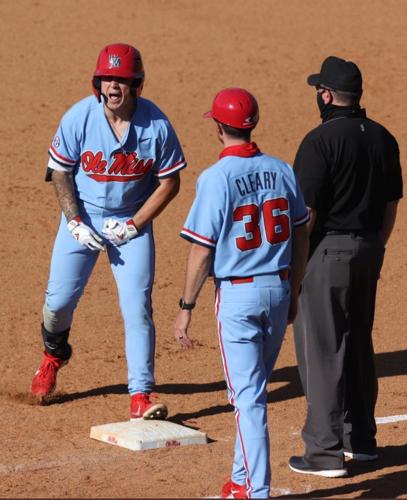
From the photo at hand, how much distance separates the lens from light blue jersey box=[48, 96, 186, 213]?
24.9 ft

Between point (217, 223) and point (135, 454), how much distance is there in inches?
75.8

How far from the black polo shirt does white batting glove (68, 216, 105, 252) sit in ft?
5.18

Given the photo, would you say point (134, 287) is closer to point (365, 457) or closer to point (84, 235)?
point (84, 235)

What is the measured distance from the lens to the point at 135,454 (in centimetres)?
708

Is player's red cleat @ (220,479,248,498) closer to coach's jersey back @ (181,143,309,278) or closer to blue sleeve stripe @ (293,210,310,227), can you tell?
coach's jersey back @ (181,143,309,278)

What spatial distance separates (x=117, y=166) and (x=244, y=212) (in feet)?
6.54

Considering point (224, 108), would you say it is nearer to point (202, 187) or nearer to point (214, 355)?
point (202, 187)

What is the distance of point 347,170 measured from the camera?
6.57 metres

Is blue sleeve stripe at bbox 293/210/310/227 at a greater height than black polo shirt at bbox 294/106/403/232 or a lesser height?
lesser

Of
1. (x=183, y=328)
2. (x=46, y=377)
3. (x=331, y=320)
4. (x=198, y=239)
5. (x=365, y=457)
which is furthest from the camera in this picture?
(x=46, y=377)

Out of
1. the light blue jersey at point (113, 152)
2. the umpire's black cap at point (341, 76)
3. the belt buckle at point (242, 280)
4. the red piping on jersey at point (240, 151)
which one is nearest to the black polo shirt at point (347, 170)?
Answer: the umpire's black cap at point (341, 76)

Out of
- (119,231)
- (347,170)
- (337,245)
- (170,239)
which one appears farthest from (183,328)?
(170,239)

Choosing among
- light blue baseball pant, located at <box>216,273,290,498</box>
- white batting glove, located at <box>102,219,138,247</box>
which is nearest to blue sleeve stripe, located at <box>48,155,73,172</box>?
white batting glove, located at <box>102,219,138,247</box>

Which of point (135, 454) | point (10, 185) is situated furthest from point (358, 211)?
point (10, 185)
